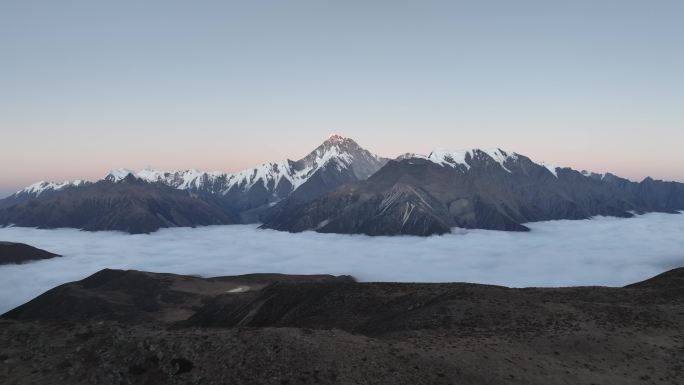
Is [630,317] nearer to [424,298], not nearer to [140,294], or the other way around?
[424,298]

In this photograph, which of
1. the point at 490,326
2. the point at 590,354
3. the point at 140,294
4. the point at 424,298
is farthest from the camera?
the point at 140,294

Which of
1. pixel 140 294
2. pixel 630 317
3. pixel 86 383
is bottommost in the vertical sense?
pixel 140 294

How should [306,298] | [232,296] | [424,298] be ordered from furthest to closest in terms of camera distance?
[232,296], [306,298], [424,298]

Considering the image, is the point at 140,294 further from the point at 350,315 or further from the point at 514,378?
the point at 514,378

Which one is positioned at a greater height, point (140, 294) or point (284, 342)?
point (284, 342)

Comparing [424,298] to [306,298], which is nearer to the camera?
[424,298]

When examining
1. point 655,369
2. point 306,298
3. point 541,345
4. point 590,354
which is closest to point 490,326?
point 541,345
